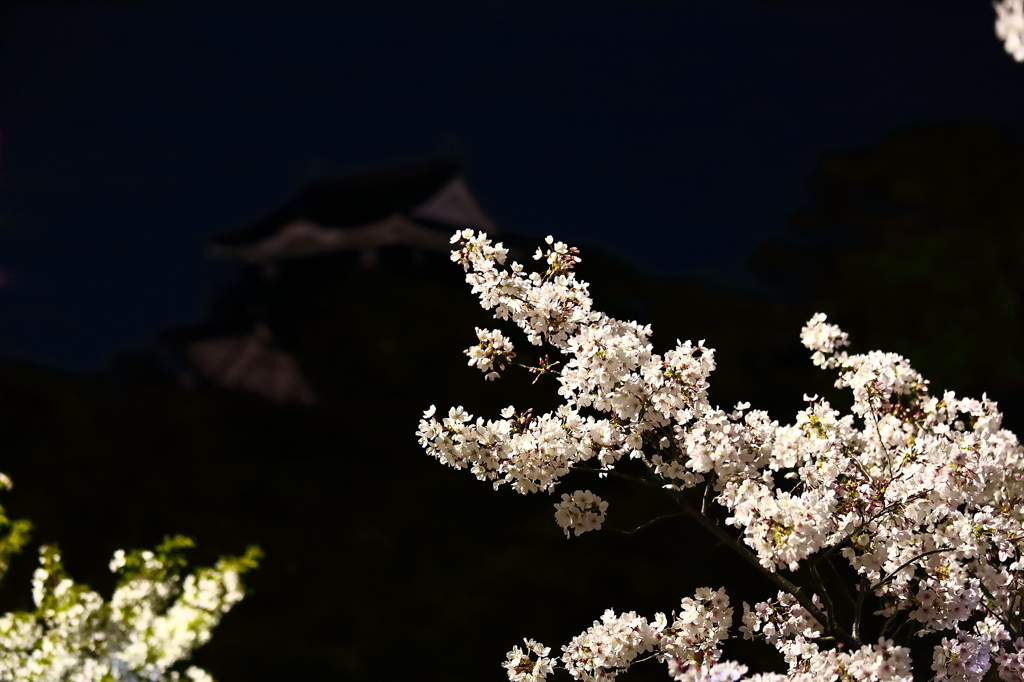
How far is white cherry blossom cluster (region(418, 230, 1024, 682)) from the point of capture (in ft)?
5.12

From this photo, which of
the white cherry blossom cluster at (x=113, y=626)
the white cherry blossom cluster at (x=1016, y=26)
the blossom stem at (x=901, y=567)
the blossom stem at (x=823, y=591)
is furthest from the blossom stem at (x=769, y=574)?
the white cherry blossom cluster at (x=113, y=626)

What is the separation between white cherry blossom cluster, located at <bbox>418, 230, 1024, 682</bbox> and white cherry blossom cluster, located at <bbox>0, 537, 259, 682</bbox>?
1.55m

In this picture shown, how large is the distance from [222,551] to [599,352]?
3555 millimetres

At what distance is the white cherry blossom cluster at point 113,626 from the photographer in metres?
→ 2.83

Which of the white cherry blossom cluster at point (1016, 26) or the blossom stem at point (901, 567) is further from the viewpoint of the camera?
the white cherry blossom cluster at point (1016, 26)

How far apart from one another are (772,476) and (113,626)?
2.20m

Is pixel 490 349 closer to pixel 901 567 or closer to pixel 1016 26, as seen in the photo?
pixel 901 567

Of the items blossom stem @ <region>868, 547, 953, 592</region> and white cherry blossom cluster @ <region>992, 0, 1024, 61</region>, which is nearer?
blossom stem @ <region>868, 547, 953, 592</region>

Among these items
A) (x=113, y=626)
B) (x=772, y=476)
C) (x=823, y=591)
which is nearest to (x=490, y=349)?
(x=772, y=476)

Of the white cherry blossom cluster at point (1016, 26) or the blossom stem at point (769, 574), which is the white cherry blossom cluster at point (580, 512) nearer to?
the blossom stem at point (769, 574)

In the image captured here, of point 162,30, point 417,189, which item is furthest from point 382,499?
point 162,30

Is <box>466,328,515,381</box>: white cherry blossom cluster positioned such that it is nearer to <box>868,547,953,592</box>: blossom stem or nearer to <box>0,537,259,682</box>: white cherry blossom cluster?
<box>868,547,953,592</box>: blossom stem

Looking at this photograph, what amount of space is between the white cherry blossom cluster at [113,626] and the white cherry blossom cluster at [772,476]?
5.10 feet

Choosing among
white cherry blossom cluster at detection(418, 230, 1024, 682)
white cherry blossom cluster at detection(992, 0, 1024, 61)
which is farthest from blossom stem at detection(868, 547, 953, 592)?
white cherry blossom cluster at detection(992, 0, 1024, 61)
